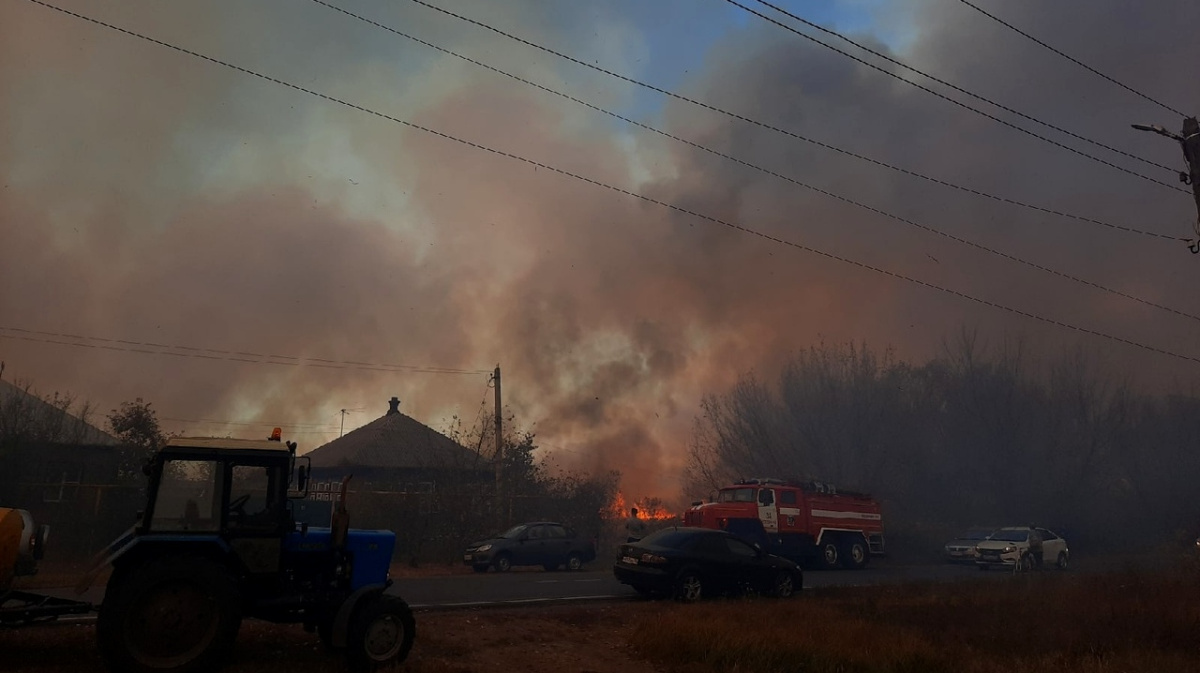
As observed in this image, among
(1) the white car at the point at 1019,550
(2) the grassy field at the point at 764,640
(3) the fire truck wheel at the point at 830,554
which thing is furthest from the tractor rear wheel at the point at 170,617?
(1) the white car at the point at 1019,550

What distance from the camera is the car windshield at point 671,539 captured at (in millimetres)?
16375

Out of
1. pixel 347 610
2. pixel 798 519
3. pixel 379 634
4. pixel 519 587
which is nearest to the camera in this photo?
pixel 347 610

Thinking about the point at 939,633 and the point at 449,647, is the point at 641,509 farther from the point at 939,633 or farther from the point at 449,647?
the point at 449,647

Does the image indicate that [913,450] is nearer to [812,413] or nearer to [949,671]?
[812,413]

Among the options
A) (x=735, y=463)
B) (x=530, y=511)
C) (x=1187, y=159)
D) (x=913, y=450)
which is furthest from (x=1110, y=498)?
(x=1187, y=159)

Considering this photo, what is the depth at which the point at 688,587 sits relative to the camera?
1594cm

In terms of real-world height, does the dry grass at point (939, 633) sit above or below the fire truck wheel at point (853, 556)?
below

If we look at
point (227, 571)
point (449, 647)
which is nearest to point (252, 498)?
point (227, 571)

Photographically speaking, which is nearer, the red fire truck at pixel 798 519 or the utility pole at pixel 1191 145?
the utility pole at pixel 1191 145

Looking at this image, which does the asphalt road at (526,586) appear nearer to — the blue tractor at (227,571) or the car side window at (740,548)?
the car side window at (740,548)

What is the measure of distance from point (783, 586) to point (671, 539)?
2940 mm

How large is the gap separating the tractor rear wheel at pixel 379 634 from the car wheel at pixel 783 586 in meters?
10.3

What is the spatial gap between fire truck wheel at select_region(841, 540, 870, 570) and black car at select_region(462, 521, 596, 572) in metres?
8.96

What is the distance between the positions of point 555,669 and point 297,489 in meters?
3.72
